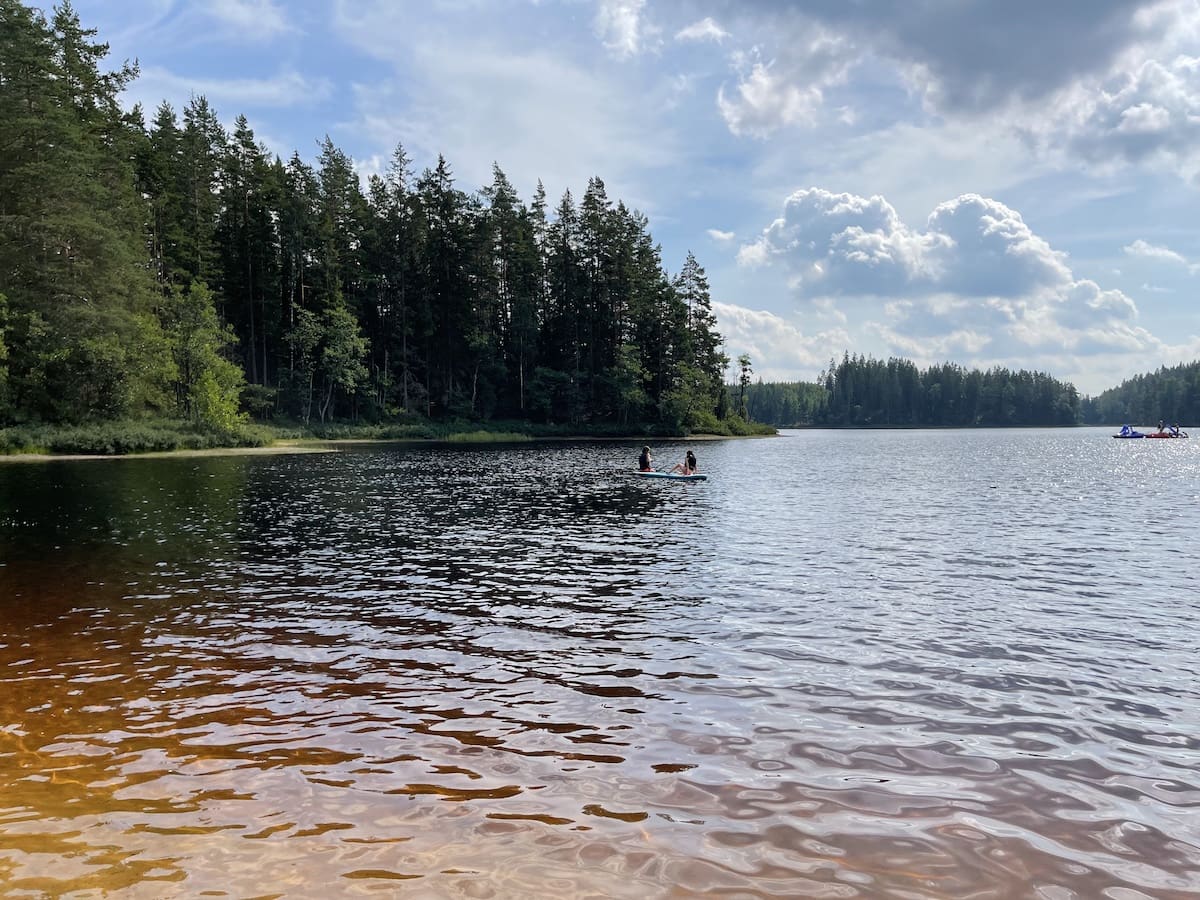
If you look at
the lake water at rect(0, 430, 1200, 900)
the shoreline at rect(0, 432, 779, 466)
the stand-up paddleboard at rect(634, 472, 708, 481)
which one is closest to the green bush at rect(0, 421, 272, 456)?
the shoreline at rect(0, 432, 779, 466)

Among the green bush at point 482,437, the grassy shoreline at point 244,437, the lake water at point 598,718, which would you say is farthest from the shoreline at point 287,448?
the lake water at point 598,718

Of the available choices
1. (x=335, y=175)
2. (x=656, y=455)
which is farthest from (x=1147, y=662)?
(x=335, y=175)

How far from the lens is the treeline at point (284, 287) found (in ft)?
199

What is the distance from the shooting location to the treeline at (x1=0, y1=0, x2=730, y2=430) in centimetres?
6056

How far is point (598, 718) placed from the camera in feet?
30.3

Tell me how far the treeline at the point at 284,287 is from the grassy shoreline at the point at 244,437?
2.86m

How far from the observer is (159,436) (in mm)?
63781

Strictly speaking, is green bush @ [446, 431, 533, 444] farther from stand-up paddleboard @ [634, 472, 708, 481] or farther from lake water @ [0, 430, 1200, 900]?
lake water @ [0, 430, 1200, 900]

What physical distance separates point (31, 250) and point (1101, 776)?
78464mm

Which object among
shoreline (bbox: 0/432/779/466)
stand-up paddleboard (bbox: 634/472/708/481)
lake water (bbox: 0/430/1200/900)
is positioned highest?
shoreline (bbox: 0/432/779/466)

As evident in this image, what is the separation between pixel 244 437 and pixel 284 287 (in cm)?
3523

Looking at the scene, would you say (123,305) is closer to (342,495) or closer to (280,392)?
(280,392)

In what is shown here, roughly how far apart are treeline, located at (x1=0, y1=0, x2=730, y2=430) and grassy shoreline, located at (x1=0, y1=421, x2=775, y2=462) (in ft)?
9.37

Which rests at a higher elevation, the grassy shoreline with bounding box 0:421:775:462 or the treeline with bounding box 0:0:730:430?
the treeline with bounding box 0:0:730:430
